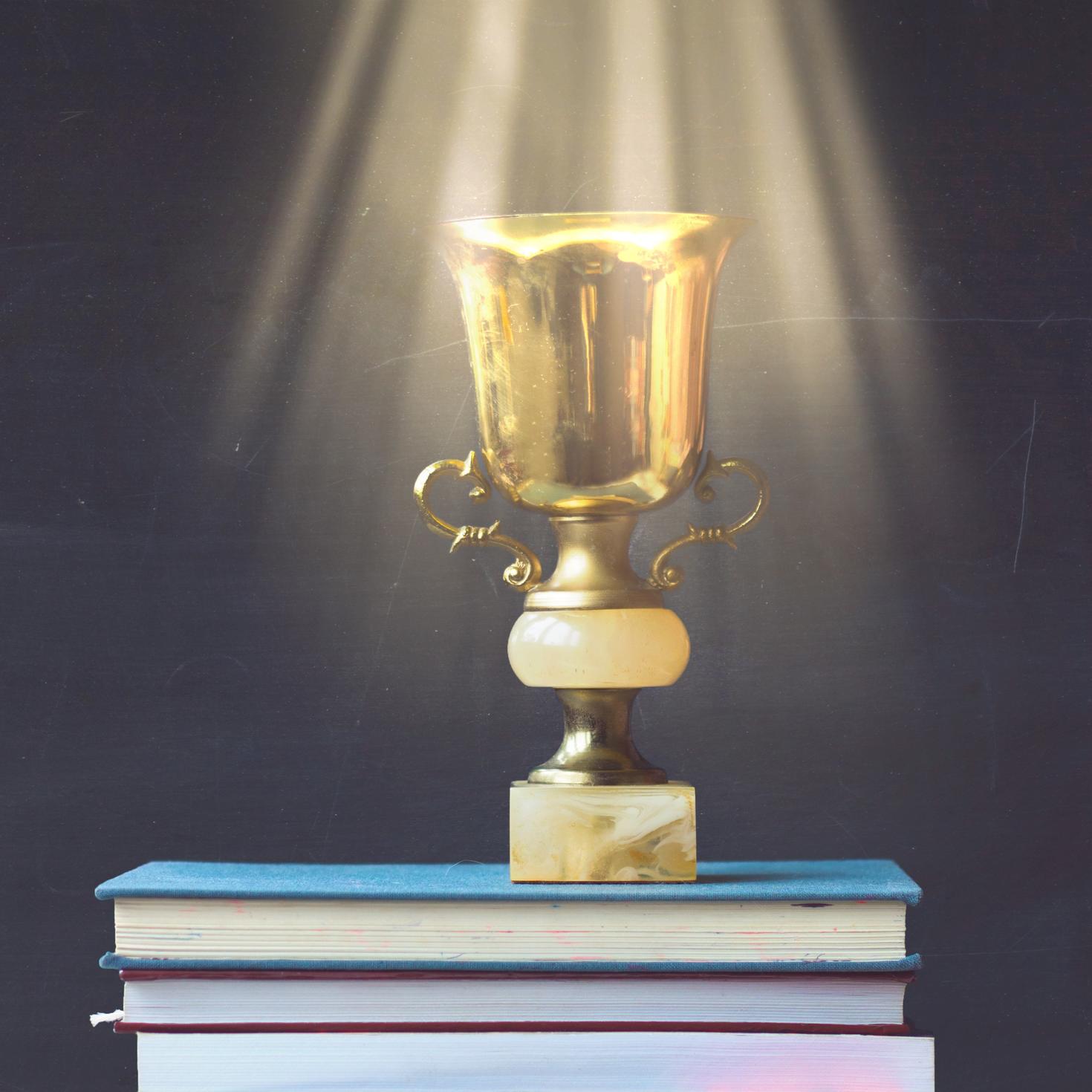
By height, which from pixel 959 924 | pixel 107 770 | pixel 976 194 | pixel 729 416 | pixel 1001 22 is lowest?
pixel 959 924

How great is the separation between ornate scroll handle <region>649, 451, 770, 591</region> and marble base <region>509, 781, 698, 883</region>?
0.16 m

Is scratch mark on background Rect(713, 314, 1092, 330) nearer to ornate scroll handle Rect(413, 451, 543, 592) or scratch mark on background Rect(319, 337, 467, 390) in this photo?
scratch mark on background Rect(319, 337, 467, 390)

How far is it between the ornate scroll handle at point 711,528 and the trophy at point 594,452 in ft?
0.04

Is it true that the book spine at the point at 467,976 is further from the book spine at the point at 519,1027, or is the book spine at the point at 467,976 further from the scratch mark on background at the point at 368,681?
the scratch mark on background at the point at 368,681

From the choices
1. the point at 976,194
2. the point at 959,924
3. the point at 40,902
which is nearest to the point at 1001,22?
the point at 976,194

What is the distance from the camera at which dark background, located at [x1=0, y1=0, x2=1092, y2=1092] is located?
159 cm

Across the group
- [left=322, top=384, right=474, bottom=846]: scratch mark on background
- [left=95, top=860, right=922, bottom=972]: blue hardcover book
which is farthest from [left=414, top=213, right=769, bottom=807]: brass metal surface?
[left=322, top=384, right=474, bottom=846]: scratch mark on background

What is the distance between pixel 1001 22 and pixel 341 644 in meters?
0.88

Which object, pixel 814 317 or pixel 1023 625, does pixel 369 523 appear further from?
pixel 1023 625

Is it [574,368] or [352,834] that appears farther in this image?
[352,834]

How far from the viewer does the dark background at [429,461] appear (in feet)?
5.21

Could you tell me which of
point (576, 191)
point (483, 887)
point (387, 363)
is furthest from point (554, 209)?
point (483, 887)

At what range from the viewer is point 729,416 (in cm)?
161

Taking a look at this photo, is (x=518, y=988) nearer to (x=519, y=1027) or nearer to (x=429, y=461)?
(x=519, y=1027)
